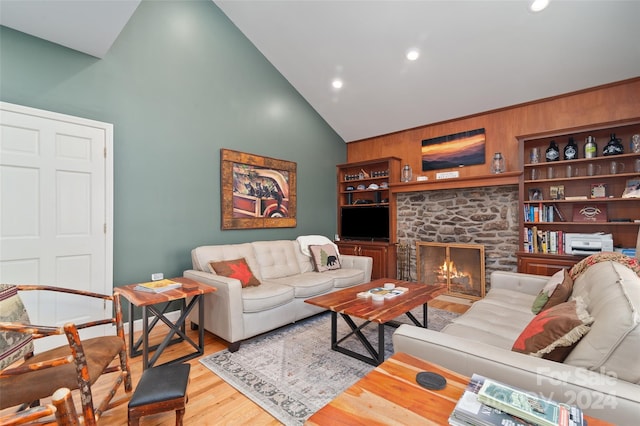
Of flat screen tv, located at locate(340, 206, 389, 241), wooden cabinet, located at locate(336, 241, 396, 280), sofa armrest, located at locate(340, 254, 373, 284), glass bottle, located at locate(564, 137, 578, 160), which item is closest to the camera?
glass bottle, located at locate(564, 137, 578, 160)

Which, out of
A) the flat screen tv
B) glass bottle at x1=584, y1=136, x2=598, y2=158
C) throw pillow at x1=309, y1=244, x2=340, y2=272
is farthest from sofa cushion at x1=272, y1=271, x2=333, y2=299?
glass bottle at x1=584, y1=136, x2=598, y2=158

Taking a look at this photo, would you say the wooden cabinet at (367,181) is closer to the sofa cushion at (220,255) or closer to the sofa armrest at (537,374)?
the sofa cushion at (220,255)

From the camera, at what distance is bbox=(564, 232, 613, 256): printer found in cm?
316

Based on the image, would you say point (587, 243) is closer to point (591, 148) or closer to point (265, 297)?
point (591, 148)

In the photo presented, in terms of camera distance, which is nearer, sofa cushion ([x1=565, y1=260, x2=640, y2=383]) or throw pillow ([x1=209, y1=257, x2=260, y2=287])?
sofa cushion ([x1=565, y1=260, x2=640, y2=383])

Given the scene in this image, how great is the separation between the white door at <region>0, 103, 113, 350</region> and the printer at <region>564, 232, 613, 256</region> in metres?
5.02

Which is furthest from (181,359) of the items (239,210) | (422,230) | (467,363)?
(422,230)

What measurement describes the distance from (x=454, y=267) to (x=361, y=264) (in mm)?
1553

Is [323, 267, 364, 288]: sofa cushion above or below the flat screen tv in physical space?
below

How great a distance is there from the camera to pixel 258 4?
3621mm

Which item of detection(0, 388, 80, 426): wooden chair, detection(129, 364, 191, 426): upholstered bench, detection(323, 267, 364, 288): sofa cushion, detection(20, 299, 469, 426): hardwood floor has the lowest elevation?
detection(20, 299, 469, 426): hardwood floor

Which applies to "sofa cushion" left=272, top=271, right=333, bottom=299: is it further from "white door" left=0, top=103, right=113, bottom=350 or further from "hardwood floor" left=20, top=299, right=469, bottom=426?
"white door" left=0, top=103, right=113, bottom=350

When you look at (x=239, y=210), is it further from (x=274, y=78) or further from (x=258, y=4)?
(x=258, y=4)

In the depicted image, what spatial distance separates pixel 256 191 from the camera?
423 cm
